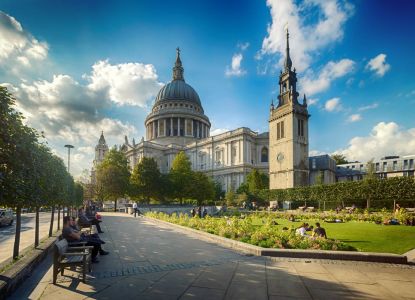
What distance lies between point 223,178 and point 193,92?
47.9 meters

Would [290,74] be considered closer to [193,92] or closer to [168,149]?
[168,149]

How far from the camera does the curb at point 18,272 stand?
6.52 meters

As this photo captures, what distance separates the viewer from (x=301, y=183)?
62.8 m

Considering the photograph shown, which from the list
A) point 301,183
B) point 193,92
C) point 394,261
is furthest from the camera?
point 193,92

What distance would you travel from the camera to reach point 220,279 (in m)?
8.02

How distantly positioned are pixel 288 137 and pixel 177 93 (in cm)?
6231

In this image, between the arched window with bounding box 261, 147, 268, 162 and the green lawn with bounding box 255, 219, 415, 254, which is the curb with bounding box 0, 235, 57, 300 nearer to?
the green lawn with bounding box 255, 219, 415, 254

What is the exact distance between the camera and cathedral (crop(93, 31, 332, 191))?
6462 centimetres

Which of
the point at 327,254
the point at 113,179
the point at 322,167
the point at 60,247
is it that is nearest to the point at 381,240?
the point at 327,254

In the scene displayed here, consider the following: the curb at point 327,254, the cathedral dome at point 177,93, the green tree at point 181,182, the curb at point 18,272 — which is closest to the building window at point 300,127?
the green tree at point 181,182

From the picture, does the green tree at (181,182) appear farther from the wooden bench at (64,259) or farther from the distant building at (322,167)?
the wooden bench at (64,259)

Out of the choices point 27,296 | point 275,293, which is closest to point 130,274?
point 27,296

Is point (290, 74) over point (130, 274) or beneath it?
over

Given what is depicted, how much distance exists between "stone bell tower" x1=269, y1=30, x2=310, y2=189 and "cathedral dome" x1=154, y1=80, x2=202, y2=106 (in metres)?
52.9
